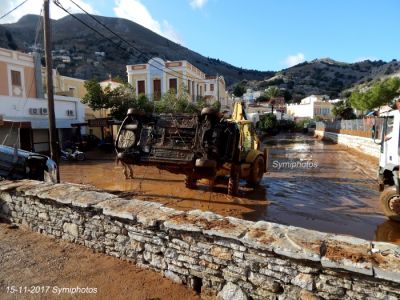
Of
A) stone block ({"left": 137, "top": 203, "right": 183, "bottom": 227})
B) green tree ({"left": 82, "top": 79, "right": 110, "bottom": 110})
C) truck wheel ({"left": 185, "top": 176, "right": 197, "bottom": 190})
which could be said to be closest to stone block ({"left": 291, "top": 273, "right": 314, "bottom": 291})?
stone block ({"left": 137, "top": 203, "right": 183, "bottom": 227})

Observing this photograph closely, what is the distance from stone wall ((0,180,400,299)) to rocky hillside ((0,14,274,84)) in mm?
45456

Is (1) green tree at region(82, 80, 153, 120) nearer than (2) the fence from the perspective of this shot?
No

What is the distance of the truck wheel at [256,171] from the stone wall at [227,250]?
6456 millimetres

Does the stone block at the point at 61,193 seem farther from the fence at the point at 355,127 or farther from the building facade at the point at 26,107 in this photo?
the fence at the point at 355,127

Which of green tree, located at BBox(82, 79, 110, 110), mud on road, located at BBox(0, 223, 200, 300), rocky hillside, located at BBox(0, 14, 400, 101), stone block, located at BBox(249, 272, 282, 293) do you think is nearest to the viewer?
stone block, located at BBox(249, 272, 282, 293)

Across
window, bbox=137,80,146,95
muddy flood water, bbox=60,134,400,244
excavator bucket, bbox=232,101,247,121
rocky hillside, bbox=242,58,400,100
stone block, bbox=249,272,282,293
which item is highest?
rocky hillside, bbox=242,58,400,100

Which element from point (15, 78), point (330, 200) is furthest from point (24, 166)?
point (15, 78)

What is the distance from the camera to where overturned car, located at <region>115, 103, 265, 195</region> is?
8.27 meters

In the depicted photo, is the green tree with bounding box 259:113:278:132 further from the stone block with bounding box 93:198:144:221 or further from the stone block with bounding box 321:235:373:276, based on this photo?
the stone block with bounding box 321:235:373:276

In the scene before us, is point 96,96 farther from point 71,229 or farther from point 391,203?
point 391,203

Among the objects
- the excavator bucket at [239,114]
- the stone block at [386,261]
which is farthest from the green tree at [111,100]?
the stone block at [386,261]

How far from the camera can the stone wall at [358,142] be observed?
20.5m

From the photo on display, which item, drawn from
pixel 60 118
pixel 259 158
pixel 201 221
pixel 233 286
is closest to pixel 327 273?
pixel 233 286

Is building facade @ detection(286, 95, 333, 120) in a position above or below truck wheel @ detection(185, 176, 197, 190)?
above
